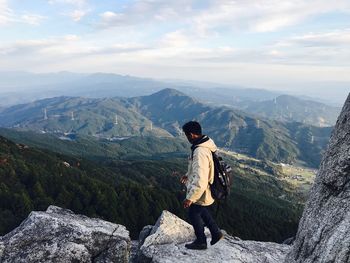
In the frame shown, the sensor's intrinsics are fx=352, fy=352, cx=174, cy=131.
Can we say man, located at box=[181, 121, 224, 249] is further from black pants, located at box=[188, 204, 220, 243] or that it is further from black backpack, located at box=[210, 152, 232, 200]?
black backpack, located at box=[210, 152, 232, 200]

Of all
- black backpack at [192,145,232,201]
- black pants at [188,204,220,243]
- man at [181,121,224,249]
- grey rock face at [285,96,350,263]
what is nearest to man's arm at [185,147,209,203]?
man at [181,121,224,249]

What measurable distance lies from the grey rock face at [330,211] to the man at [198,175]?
15.4ft

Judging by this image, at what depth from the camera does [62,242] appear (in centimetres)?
1695

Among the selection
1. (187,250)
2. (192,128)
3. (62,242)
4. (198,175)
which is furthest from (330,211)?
(62,242)

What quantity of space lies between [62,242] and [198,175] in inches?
291

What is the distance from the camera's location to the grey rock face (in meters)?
9.90

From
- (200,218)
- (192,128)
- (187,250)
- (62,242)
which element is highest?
(192,128)

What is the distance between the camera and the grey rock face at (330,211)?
390 inches

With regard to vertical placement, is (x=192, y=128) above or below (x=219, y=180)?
above

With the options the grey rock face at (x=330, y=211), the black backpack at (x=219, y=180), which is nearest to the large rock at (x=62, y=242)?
the black backpack at (x=219, y=180)

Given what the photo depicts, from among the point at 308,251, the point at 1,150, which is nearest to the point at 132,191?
the point at 1,150

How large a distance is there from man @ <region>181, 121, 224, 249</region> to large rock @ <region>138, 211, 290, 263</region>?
149 centimetres

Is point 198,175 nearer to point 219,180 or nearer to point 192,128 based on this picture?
point 219,180

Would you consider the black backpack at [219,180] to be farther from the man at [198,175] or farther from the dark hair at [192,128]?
the dark hair at [192,128]
